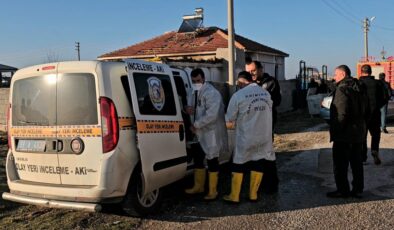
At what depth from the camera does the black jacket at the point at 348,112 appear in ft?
20.5

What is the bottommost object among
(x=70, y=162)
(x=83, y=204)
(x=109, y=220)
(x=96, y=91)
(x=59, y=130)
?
(x=109, y=220)

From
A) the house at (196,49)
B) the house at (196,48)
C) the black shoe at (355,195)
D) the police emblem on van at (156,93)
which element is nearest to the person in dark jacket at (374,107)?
the black shoe at (355,195)

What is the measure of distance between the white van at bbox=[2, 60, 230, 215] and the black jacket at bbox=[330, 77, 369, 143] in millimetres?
2370

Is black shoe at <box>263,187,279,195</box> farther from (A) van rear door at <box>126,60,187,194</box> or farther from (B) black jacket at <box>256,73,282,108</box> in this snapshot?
(A) van rear door at <box>126,60,187,194</box>

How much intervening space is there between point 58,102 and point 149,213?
5.63 ft

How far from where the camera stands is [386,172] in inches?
313

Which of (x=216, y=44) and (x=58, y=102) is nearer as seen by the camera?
(x=58, y=102)

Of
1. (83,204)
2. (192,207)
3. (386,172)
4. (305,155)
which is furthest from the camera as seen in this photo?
(305,155)

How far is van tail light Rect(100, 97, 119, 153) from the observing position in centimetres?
481

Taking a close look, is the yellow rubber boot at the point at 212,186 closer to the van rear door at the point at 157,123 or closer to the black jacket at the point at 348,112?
the van rear door at the point at 157,123

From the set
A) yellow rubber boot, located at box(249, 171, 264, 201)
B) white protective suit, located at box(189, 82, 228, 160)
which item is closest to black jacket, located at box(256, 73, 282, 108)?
white protective suit, located at box(189, 82, 228, 160)

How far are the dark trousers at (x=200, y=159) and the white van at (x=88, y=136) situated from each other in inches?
34.3

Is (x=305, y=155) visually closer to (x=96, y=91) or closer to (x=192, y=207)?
(x=192, y=207)

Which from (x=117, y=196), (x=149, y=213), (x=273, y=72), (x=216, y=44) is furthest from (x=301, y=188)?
(x=273, y=72)
